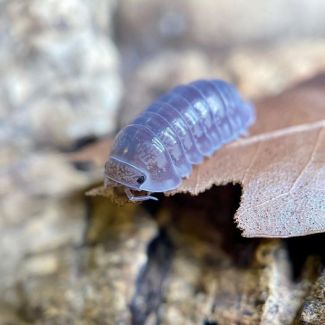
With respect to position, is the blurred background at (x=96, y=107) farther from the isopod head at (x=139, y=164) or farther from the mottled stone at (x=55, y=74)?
→ the isopod head at (x=139, y=164)

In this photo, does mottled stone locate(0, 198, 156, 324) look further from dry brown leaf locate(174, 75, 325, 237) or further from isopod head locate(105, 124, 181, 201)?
dry brown leaf locate(174, 75, 325, 237)

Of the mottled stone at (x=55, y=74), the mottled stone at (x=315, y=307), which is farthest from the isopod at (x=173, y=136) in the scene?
the mottled stone at (x=315, y=307)

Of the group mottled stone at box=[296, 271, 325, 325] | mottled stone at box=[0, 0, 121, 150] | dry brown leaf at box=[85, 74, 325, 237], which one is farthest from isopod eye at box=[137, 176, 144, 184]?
mottled stone at box=[296, 271, 325, 325]

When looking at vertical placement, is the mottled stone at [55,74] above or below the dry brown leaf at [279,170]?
above

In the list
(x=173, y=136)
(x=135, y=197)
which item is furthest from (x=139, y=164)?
(x=173, y=136)

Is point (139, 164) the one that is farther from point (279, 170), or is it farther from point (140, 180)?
point (279, 170)

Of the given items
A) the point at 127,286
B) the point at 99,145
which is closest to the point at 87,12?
the point at 99,145
